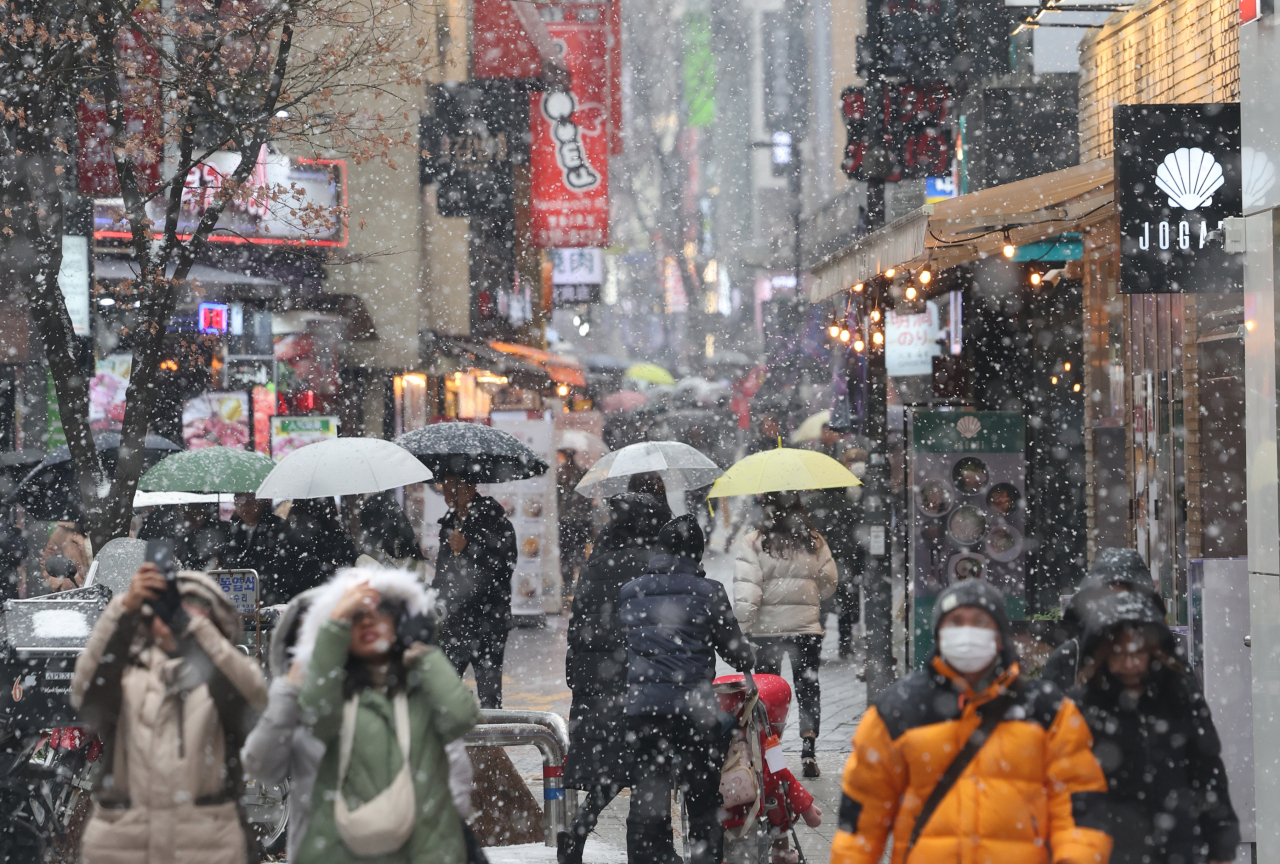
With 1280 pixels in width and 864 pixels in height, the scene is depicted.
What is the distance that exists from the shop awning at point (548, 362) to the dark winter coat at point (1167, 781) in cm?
1890

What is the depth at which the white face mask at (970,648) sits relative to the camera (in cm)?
375

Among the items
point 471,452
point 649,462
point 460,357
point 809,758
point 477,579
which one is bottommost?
point 809,758

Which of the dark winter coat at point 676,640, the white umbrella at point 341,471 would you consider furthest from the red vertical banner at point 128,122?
the dark winter coat at point 676,640

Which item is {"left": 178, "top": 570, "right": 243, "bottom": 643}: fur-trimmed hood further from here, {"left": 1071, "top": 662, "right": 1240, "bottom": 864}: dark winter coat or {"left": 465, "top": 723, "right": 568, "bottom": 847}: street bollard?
{"left": 1071, "top": 662, "right": 1240, "bottom": 864}: dark winter coat

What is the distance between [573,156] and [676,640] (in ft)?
47.4

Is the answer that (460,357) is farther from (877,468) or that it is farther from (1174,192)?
(1174,192)

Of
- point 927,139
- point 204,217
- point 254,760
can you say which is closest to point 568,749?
point 254,760

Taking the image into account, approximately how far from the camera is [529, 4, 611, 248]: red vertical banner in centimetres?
1934

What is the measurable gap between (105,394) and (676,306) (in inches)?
2719

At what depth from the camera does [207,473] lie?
8641 millimetres

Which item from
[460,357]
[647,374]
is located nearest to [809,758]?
[460,357]

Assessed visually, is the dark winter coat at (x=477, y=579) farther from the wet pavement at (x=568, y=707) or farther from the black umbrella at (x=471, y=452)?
the wet pavement at (x=568, y=707)

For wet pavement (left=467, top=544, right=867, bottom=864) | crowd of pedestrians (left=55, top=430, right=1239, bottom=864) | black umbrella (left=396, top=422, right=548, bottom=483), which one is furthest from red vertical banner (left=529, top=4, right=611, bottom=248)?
crowd of pedestrians (left=55, top=430, right=1239, bottom=864)

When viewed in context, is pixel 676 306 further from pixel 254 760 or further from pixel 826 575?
pixel 254 760
